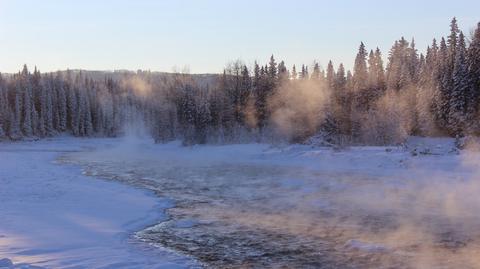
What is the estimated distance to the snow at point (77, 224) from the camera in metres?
10.5

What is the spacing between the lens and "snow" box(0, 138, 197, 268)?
1047cm

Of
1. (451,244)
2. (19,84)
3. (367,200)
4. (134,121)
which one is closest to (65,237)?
(451,244)

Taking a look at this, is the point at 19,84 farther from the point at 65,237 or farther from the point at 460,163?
the point at 65,237

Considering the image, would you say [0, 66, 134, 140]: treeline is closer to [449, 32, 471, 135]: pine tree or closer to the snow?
[449, 32, 471, 135]: pine tree

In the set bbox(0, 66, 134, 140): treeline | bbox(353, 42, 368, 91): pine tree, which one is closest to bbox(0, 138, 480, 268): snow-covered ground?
bbox(353, 42, 368, 91): pine tree

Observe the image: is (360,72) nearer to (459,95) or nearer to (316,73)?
Answer: (316,73)

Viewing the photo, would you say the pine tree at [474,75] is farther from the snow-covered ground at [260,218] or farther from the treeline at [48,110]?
the treeline at [48,110]

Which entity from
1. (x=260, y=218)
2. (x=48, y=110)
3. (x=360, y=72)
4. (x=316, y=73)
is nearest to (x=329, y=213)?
(x=260, y=218)

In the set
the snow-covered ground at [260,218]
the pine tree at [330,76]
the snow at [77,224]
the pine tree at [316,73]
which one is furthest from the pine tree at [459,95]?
the snow at [77,224]

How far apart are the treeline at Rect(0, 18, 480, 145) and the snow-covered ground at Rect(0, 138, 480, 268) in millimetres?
23955

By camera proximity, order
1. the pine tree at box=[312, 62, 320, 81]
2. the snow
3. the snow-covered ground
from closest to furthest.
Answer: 1. the snow
2. the snow-covered ground
3. the pine tree at box=[312, 62, 320, 81]

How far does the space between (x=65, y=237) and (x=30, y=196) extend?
281 inches

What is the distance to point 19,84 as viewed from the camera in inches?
3932

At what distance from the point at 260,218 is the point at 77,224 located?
17.9 feet
